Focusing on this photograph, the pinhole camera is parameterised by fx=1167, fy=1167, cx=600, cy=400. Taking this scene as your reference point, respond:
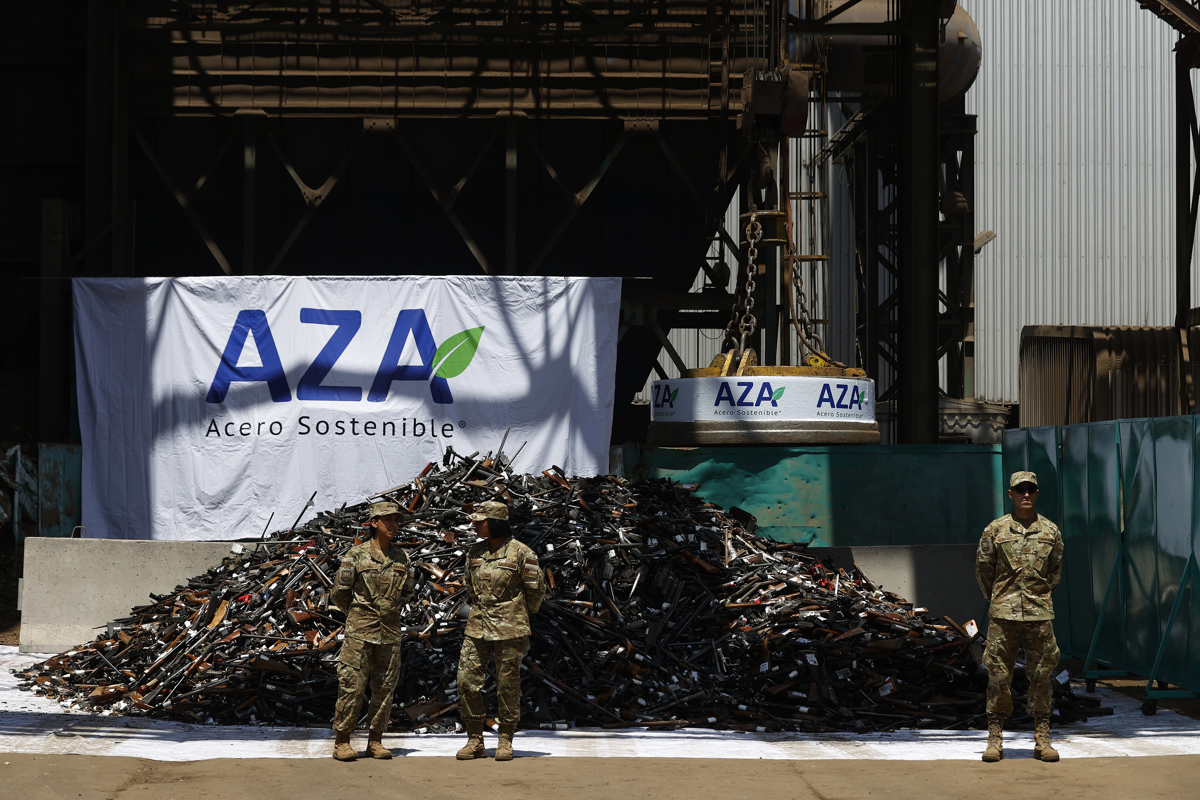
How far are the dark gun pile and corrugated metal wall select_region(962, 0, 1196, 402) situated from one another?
20.1 meters

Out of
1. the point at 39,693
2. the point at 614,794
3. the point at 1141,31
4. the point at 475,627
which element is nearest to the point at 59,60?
the point at 39,693

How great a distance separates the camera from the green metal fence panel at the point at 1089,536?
1116 centimetres

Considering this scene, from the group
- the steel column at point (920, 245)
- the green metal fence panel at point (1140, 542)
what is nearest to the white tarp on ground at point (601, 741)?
A: the green metal fence panel at point (1140, 542)

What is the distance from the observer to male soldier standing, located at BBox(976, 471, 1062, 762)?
821 centimetres

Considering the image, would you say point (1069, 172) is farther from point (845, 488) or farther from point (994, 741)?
point (994, 741)

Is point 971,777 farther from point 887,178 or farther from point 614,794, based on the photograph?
point 887,178

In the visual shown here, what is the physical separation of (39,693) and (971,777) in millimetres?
8055

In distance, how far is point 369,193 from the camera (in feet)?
67.5

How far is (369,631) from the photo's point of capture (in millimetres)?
8070

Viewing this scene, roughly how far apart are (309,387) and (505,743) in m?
6.96

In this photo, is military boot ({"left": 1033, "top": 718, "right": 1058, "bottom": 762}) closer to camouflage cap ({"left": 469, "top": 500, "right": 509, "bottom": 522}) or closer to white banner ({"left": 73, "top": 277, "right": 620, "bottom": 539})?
camouflage cap ({"left": 469, "top": 500, "right": 509, "bottom": 522})

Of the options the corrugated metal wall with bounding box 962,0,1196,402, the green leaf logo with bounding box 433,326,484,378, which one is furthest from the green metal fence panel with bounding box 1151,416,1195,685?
the corrugated metal wall with bounding box 962,0,1196,402

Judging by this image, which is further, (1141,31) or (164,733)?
(1141,31)

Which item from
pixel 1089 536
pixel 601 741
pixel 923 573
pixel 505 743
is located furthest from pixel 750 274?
pixel 505 743
